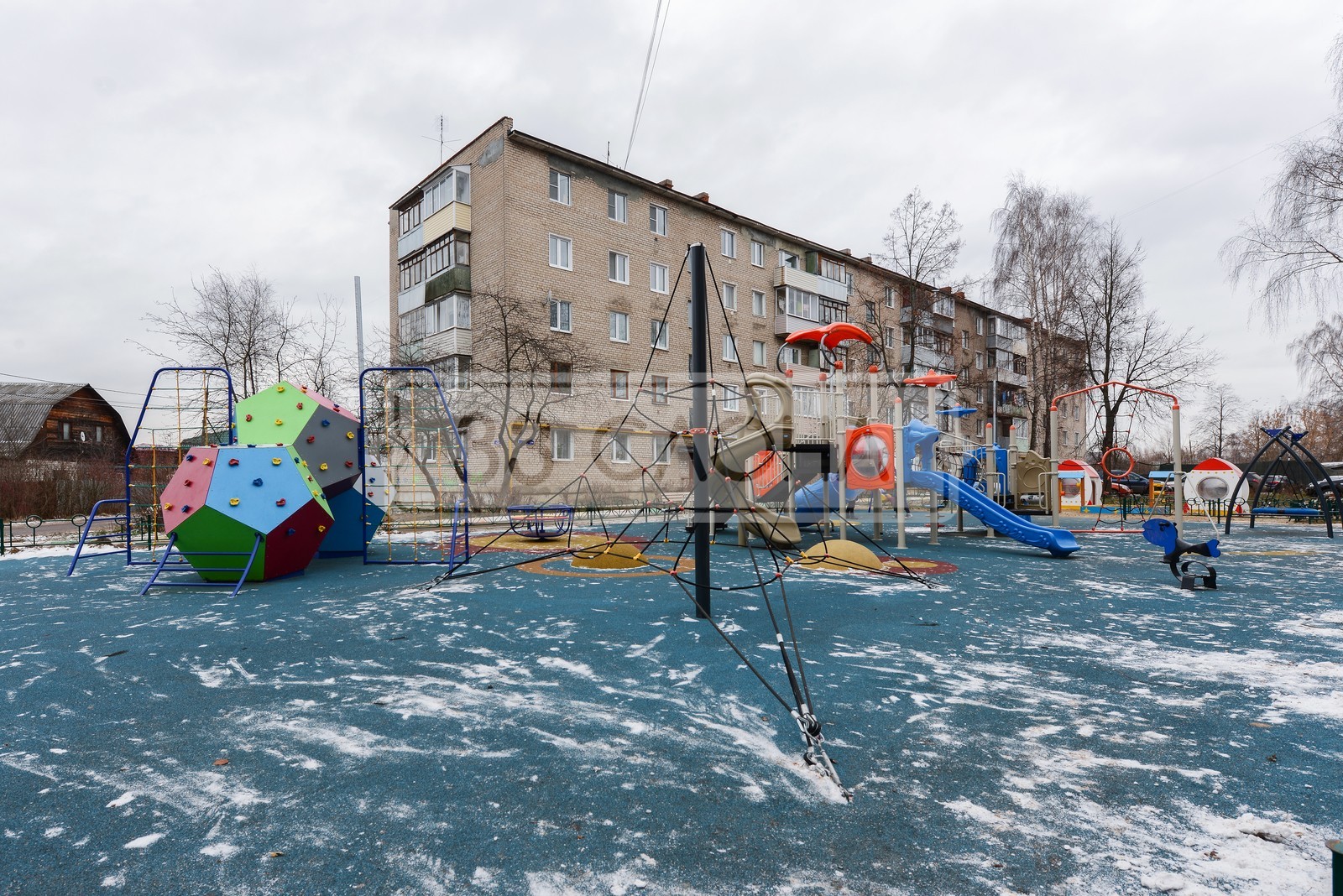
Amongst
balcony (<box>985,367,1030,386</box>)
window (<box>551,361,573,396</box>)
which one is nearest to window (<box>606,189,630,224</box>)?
window (<box>551,361,573,396</box>)

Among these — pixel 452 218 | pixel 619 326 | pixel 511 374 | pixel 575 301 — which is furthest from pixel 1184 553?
pixel 452 218

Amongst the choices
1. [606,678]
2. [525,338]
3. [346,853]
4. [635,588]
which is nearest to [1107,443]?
[525,338]

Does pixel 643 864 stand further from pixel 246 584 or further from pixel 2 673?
pixel 246 584

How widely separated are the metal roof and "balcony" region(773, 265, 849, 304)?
33275mm

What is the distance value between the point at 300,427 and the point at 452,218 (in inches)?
612

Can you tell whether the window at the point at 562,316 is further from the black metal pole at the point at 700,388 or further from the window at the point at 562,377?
the black metal pole at the point at 700,388

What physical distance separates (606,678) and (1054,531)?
8401 mm

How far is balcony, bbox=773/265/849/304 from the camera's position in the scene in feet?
96.4

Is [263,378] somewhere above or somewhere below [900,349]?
below

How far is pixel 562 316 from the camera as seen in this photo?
74.2ft

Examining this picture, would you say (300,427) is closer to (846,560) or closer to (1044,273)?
(846,560)

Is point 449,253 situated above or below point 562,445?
above

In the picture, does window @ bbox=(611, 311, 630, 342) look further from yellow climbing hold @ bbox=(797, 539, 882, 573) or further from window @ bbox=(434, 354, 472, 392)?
yellow climbing hold @ bbox=(797, 539, 882, 573)

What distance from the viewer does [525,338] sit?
19.3m
